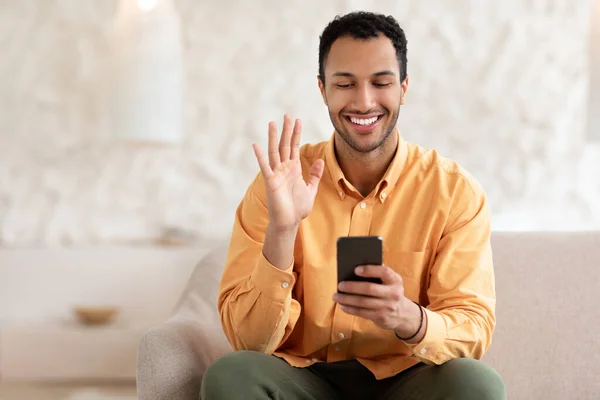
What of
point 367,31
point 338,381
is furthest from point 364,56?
point 338,381

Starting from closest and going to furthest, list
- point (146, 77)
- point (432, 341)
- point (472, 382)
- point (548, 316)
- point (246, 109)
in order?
1. point (472, 382)
2. point (432, 341)
3. point (548, 316)
4. point (146, 77)
5. point (246, 109)

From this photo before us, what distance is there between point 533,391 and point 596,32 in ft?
3.80

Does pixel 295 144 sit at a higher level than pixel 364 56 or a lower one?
lower

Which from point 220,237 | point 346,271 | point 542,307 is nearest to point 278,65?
point 220,237

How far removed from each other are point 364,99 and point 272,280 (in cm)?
49

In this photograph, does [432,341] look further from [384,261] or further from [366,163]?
[366,163]

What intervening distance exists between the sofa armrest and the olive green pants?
11 cm

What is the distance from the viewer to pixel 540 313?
2090 mm

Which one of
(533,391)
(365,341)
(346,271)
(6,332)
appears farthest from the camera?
(6,332)

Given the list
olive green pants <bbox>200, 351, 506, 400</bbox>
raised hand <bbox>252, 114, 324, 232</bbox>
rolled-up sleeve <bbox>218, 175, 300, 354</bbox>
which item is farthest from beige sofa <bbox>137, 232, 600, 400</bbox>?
raised hand <bbox>252, 114, 324, 232</bbox>

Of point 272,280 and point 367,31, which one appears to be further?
point 367,31

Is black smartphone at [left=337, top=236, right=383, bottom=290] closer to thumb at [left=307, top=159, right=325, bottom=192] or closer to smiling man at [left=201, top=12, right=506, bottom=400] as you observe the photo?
smiling man at [left=201, top=12, right=506, bottom=400]

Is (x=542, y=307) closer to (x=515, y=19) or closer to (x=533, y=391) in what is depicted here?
(x=533, y=391)

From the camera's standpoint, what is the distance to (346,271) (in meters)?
1.50
